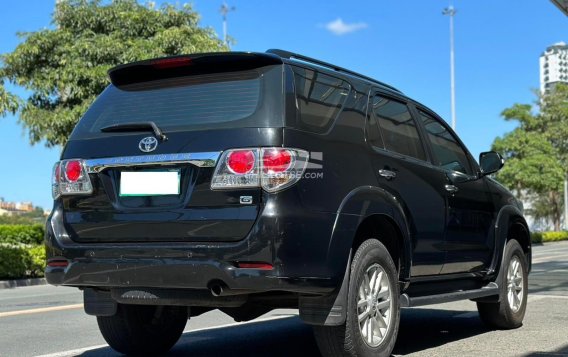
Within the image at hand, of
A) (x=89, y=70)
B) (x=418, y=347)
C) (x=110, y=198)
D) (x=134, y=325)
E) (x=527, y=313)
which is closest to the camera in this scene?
(x=110, y=198)

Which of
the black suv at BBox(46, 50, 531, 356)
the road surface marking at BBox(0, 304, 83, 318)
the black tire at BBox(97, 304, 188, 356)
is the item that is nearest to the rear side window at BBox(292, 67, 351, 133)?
the black suv at BBox(46, 50, 531, 356)

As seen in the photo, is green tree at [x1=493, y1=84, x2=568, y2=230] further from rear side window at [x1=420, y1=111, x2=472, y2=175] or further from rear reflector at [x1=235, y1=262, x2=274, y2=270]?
rear reflector at [x1=235, y1=262, x2=274, y2=270]

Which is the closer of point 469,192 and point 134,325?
point 134,325

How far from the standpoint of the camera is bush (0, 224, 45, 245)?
2119cm

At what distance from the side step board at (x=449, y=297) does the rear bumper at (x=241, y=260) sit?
A: 3.01 ft

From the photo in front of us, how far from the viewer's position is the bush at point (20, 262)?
1675 centimetres

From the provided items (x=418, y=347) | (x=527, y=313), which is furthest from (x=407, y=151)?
(x=527, y=313)

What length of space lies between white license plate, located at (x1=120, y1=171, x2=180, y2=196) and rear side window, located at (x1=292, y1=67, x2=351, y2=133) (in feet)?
2.71

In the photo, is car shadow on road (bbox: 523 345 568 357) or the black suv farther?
car shadow on road (bbox: 523 345 568 357)

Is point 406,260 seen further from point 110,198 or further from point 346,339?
point 110,198

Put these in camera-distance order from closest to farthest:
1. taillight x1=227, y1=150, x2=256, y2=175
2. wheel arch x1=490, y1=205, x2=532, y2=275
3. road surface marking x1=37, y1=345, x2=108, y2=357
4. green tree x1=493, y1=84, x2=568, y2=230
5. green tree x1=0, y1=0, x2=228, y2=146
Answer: taillight x1=227, y1=150, x2=256, y2=175, road surface marking x1=37, y1=345, x2=108, y2=357, wheel arch x1=490, y1=205, x2=532, y2=275, green tree x1=0, y1=0, x2=228, y2=146, green tree x1=493, y1=84, x2=568, y2=230

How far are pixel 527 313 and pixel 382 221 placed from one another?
3.80 metres

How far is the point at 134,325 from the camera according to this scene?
5.20 m

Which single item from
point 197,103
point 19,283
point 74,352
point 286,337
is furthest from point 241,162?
point 19,283
